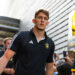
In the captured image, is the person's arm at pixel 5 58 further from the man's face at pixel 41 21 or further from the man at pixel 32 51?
the man's face at pixel 41 21

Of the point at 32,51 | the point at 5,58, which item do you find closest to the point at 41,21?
the point at 32,51

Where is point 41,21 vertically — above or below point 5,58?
above

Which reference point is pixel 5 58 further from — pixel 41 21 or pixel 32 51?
pixel 41 21

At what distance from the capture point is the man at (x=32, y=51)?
2.28 m

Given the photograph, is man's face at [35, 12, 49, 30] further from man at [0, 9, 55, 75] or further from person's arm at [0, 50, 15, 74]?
person's arm at [0, 50, 15, 74]

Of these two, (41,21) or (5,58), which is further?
(41,21)

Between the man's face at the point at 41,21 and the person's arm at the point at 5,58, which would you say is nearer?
the person's arm at the point at 5,58

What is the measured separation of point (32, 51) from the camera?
232 centimetres

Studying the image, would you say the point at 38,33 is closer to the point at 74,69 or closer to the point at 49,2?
the point at 74,69

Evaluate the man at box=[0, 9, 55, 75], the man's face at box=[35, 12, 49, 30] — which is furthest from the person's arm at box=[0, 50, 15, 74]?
the man's face at box=[35, 12, 49, 30]

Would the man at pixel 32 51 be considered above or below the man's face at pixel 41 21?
below

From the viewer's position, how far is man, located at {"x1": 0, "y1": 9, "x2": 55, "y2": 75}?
228 cm

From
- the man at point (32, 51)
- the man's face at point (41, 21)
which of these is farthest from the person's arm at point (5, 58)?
the man's face at point (41, 21)

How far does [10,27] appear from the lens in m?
17.6
